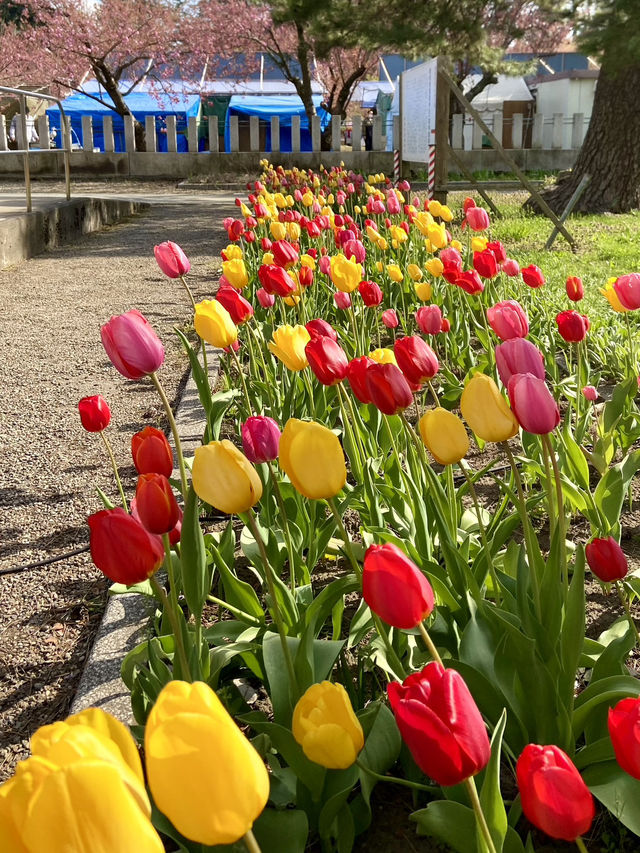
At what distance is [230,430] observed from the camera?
10.5 ft

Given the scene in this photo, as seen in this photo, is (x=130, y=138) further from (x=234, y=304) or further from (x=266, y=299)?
(x=234, y=304)

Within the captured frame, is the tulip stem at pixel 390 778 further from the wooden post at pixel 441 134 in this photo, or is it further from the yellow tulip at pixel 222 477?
the wooden post at pixel 441 134

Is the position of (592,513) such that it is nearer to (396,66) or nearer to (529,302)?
(529,302)

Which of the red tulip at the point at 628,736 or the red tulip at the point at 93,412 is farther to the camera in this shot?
the red tulip at the point at 93,412

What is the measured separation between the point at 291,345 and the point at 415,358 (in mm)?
301

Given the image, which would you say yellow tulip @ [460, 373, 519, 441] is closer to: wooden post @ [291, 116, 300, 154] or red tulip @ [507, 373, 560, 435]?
red tulip @ [507, 373, 560, 435]

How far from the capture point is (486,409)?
1162 mm

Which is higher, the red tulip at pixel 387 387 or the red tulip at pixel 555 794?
the red tulip at pixel 387 387

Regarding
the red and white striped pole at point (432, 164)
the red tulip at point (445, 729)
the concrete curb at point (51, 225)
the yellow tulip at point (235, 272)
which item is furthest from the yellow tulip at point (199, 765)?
the red and white striped pole at point (432, 164)

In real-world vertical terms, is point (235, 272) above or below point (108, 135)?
below

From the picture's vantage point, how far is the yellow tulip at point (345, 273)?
2.34 meters

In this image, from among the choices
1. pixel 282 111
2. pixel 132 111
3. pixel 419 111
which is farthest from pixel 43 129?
pixel 419 111

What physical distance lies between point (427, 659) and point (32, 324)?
177 inches

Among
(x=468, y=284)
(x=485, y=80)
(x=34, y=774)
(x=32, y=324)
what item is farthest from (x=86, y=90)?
(x=34, y=774)
